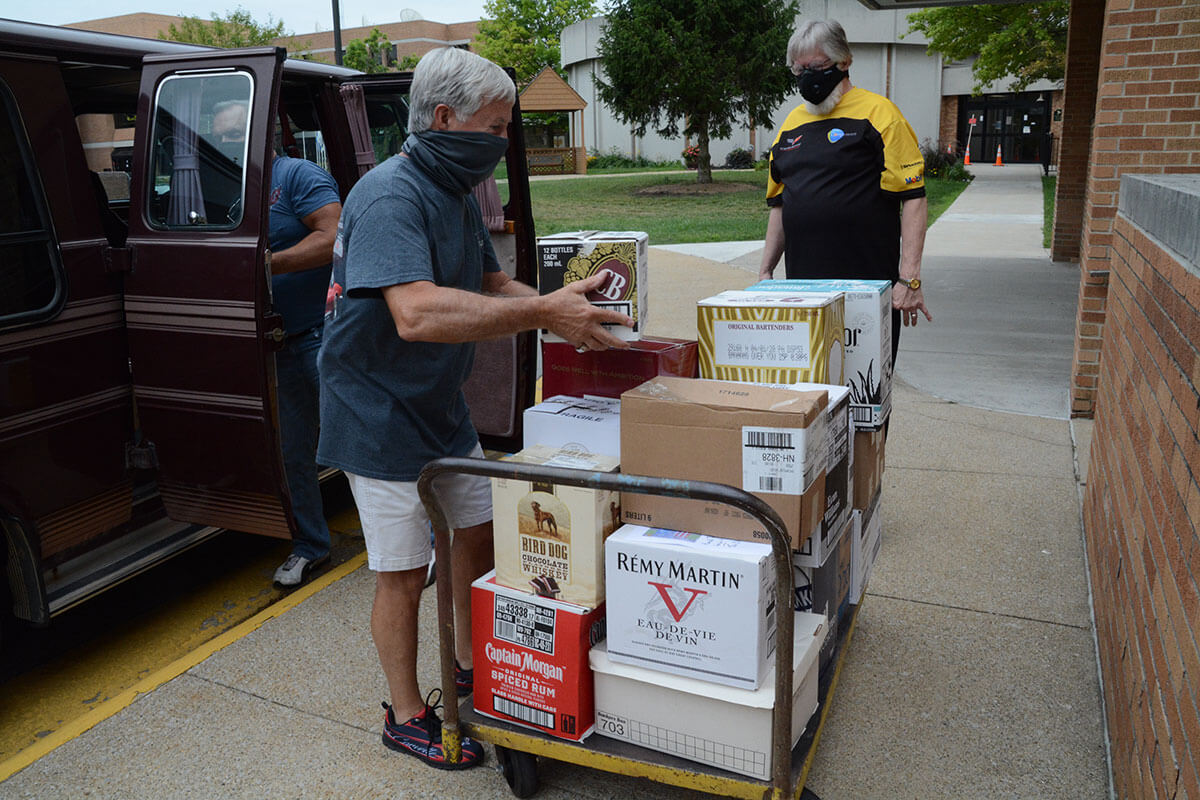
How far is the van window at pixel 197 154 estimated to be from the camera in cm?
366

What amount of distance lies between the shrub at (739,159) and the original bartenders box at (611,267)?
43131mm

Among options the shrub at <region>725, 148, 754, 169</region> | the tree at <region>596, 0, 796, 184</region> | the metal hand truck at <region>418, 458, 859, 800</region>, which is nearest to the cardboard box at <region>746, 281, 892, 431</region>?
the metal hand truck at <region>418, 458, 859, 800</region>

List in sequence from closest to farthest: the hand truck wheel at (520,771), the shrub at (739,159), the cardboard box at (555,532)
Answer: the cardboard box at (555,532) → the hand truck wheel at (520,771) → the shrub at (739,159)

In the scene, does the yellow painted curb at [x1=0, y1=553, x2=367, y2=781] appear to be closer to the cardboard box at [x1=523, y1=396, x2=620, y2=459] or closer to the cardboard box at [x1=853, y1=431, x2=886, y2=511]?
the cardboard box at [x1=523, y1=396, x2=620, y2=459]

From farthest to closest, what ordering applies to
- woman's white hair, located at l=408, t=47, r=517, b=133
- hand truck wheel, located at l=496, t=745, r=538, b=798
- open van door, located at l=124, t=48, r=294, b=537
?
open van door, located at l=124, t=48, r=294, b=537
hand truck wheel, located at l=496, t=745, r=538, b=798
woman's white hair, located at l=408, t=47, r=517, b=133

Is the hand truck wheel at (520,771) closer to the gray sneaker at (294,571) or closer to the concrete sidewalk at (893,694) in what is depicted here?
the concrete sidewalk at (893,694)

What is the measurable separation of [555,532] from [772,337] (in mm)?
849

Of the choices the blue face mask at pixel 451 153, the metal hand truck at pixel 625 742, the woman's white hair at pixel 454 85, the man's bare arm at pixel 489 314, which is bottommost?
the metal hand truck at pixel 625 742

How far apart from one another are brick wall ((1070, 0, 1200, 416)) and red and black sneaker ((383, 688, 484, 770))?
4.99 meters

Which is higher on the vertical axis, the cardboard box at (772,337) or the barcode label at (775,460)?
the cardboard box at (772,337)

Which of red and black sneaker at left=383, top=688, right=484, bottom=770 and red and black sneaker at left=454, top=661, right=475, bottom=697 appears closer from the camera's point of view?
red and black sneaker at left=383, top=688, right=484, bottom=770

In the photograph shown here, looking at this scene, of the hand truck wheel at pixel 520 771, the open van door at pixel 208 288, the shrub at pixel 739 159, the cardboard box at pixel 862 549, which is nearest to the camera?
the hand truck wheel at pixel 520 771

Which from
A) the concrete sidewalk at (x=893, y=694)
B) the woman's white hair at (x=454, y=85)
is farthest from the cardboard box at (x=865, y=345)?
the woman's white hair at (x=454, y=85)

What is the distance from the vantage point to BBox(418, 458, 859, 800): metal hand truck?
2230 mm
